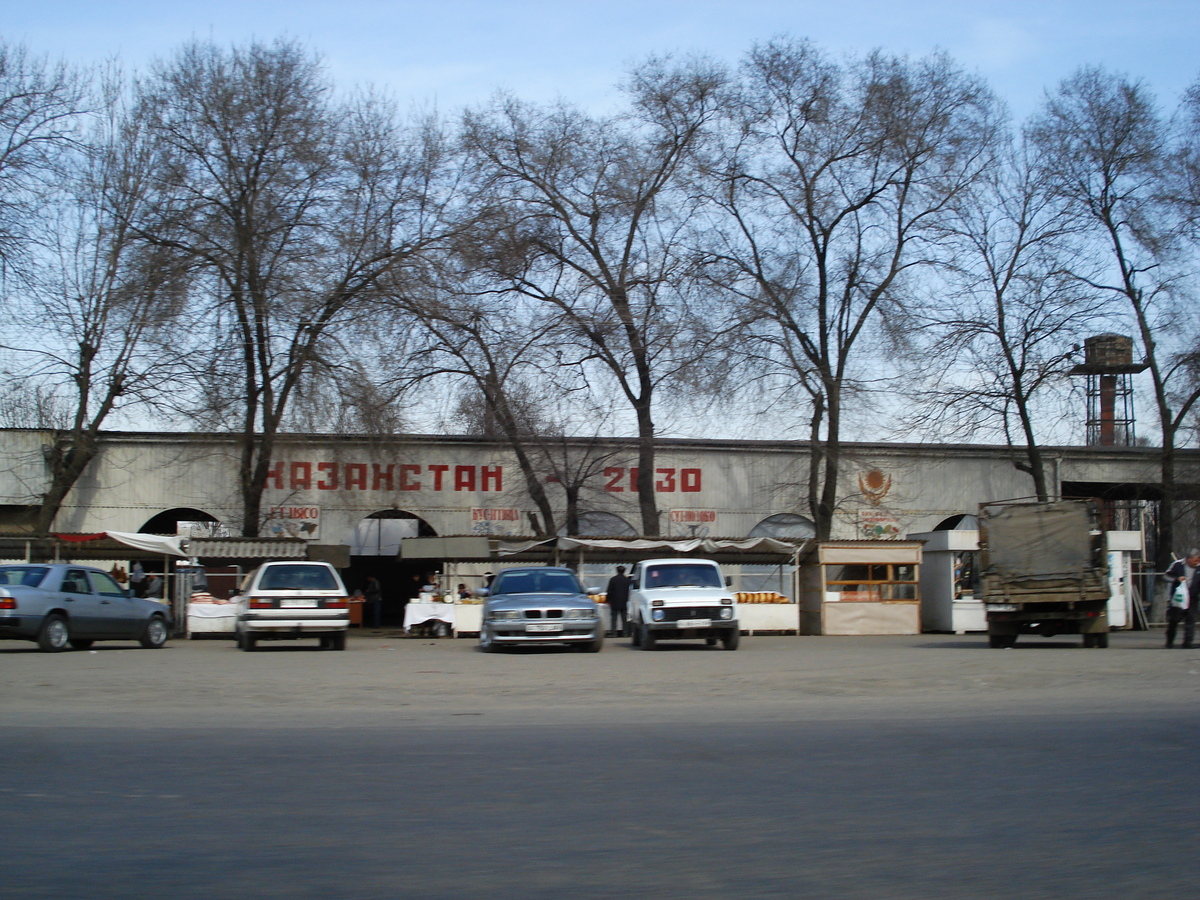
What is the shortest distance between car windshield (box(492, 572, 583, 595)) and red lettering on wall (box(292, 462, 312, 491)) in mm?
17448

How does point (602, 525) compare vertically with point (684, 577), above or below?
above

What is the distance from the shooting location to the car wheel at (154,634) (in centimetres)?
2225

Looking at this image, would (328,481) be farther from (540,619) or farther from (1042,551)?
(1042,551)

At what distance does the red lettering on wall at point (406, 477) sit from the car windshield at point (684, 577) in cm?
1647

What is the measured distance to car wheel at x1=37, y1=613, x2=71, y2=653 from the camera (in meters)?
19.4

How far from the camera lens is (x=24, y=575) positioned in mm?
19516

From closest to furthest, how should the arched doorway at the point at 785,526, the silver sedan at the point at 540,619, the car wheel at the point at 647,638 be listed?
1. the silver sedan at the point at 540,619
2. the car wheel at the point at 647,638
3. the arched doorway at the point at 785,526

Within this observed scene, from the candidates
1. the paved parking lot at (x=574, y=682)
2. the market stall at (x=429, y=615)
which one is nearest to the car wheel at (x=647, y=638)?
the paved parking lot at (x=574, y=682)

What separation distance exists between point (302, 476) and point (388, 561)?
7.02 metres

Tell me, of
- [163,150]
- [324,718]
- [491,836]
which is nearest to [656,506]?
[163,150]

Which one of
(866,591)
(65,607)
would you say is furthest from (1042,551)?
(65,607)

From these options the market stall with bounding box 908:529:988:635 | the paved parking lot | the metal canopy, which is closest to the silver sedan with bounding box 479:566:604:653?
the paved parking lot

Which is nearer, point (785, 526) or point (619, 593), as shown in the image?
point (619, 593)

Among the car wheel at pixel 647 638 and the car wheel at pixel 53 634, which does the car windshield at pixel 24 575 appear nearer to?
the car wheel at pixel 53 634
